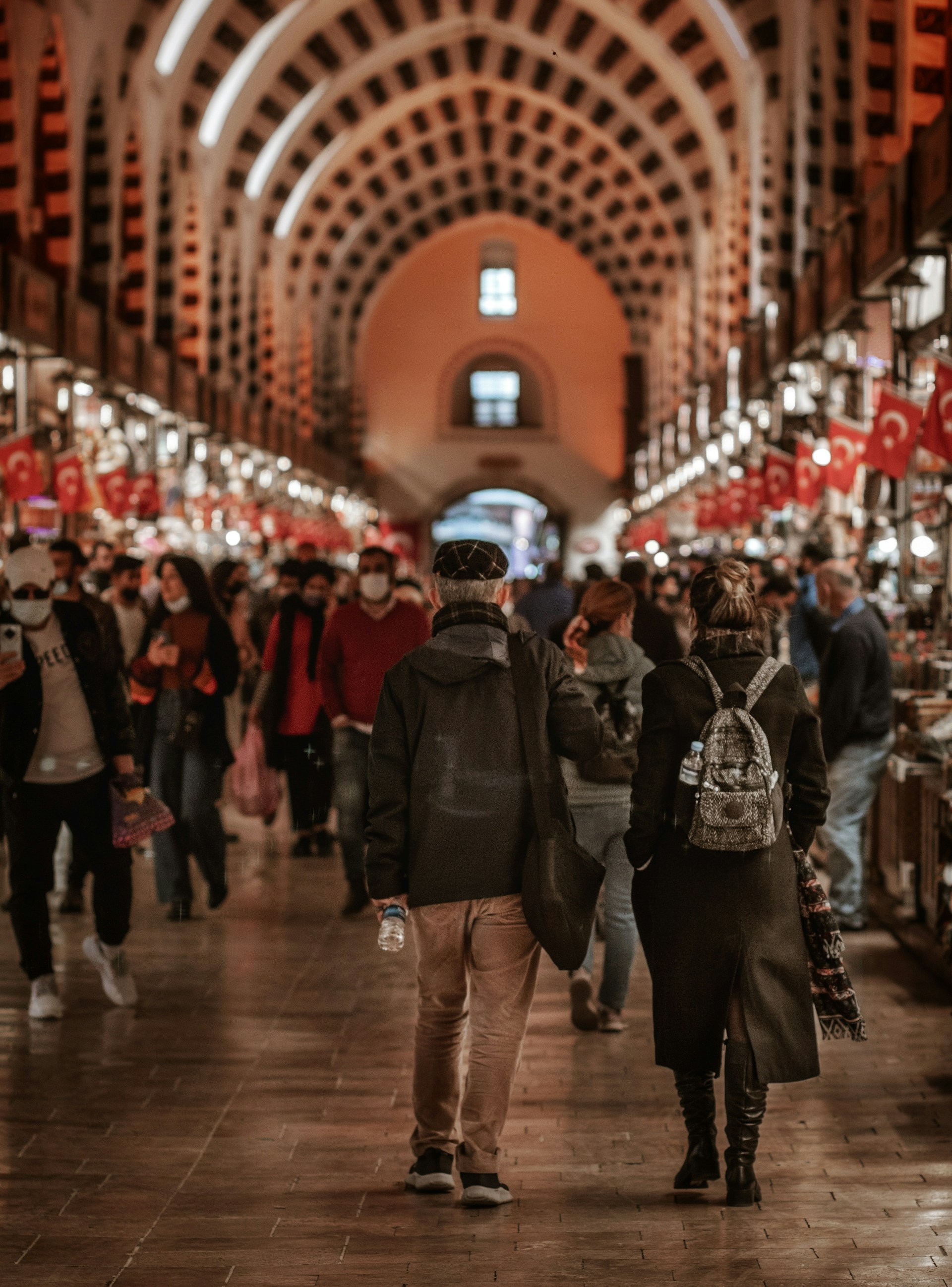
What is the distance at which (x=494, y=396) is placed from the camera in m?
43.2

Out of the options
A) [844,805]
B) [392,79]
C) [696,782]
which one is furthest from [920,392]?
[392,79]

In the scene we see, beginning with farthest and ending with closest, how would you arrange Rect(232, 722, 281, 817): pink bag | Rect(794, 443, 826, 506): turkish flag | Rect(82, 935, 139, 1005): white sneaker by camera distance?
Rect(794, 443, 826, 506): turkish flag
Rect(232, 722, 281, 817): pink bag
Rect(82, 935, 139, 1005): white sneaker

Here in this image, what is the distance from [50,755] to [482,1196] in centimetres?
232

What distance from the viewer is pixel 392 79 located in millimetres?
31172

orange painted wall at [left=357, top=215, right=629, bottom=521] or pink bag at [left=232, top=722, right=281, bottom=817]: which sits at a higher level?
orange painted wall at [left=357, top=215, right=629, bottom=521]

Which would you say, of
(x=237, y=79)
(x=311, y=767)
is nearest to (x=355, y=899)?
(x=311, y=767)

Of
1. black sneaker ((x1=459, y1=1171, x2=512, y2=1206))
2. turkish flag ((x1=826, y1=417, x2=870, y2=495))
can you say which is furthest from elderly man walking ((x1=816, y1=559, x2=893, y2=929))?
turkish flag ((x1=826, y1=417, x2=870, y2=495))

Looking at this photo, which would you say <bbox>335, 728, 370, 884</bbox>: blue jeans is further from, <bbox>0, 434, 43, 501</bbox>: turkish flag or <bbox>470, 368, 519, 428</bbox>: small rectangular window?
<bbox>470, 368, 519, 428</bbox>: small rectangular window

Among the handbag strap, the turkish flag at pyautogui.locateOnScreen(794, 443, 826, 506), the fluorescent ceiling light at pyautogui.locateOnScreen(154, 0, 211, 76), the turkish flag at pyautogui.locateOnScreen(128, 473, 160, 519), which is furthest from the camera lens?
the fluorescent ceiling light at pyautogui.locateOnScreen(154, 0, 211, 76)

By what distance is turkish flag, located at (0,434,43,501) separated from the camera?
37.6ft

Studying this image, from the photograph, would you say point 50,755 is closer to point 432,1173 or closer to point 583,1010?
point 583,1010

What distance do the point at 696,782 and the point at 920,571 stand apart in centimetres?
743

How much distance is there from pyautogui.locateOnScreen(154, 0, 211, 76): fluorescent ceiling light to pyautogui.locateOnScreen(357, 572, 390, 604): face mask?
55.6 ft

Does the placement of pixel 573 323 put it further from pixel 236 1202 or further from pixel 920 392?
pixel 236 1202
